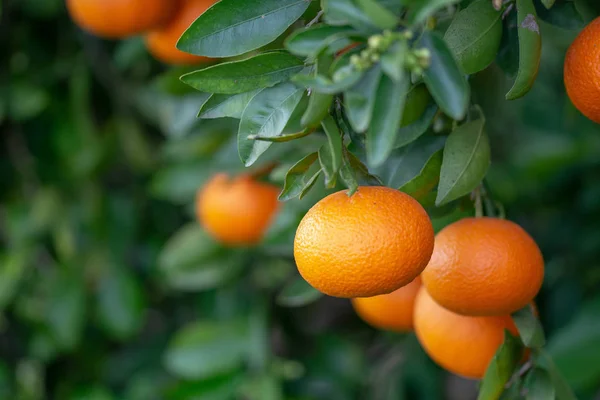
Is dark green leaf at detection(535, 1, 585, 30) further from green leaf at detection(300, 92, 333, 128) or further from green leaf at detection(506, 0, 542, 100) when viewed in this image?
green leaf at detection(300, 92, 333, 128)

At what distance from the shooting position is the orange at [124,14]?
1.08m

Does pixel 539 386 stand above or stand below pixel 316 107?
below

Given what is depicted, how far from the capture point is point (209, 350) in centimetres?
148

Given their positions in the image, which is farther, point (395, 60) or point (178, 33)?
point (178, 33)

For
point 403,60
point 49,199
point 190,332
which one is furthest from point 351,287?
point 49,199

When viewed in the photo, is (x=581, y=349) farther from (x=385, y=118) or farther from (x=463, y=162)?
(x=385, y=118)

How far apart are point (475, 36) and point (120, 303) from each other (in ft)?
4.01

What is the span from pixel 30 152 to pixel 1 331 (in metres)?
0.52

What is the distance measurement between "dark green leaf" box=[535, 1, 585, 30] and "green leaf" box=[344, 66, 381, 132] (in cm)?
35

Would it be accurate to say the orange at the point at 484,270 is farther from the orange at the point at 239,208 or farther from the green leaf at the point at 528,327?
the orange at the point at 239,208

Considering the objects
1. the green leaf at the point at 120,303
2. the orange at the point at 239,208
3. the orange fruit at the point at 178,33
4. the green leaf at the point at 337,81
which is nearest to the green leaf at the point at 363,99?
the green leaf at the point at 337,81

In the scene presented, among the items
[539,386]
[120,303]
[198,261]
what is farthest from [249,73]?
[120,303]

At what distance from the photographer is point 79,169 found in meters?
1.60

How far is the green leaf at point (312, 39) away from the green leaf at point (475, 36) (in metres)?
0.15
